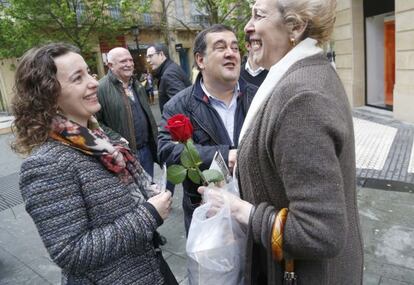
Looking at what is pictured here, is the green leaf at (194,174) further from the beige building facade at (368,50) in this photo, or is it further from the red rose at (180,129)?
the beige building facade at (368,50)

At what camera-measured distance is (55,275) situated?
3.52 m

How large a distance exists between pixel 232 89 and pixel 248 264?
1467mm

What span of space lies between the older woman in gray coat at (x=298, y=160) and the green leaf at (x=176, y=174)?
192mm

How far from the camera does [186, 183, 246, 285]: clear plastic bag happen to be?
1445mm

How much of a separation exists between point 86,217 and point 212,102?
4.39 feet

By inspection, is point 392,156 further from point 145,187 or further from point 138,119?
point 145,187

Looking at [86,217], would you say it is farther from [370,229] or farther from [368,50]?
[368,50]

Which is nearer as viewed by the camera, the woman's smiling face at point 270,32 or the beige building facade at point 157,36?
the woman's smiling face at point 270,32

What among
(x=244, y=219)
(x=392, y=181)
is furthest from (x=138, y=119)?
(x=392, y=181)

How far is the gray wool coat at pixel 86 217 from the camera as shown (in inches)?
56.7

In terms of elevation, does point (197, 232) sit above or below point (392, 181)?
above

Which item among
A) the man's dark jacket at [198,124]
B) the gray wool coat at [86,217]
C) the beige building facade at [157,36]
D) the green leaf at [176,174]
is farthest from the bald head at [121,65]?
the beige building facade at [157,36]

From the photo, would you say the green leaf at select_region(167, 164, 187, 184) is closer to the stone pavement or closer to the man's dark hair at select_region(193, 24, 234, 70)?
the man's dark hair at select_region(193, 24, 234, 70)

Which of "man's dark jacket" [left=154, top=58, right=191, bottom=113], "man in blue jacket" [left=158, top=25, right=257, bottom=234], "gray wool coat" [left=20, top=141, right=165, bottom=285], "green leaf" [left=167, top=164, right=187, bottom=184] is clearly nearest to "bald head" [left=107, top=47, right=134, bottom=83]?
"man's dark jacket" [left=154, top=58, right=191, bottom=113]
